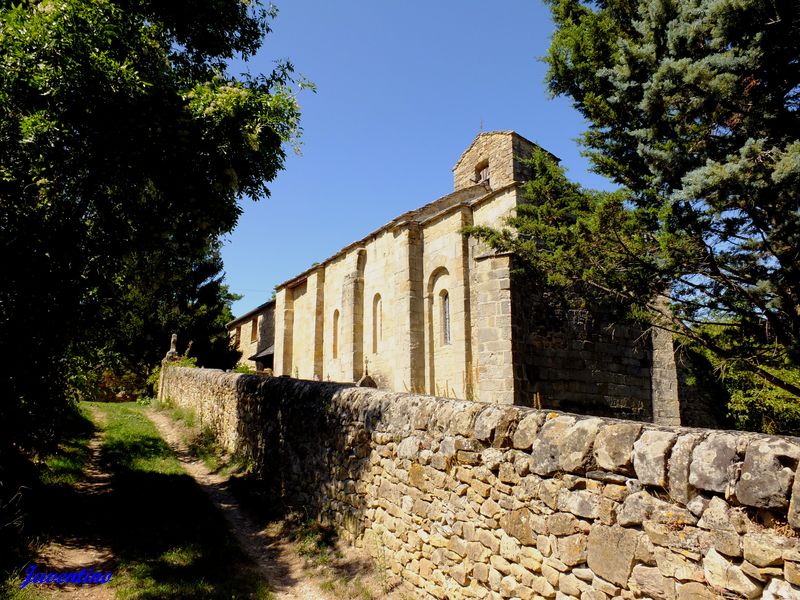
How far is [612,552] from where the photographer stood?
311 cm

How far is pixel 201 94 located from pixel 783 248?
8090 mm

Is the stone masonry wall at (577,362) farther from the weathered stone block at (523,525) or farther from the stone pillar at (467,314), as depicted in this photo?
the weathered stone block at (523,525)

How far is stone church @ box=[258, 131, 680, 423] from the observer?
11.1 metres

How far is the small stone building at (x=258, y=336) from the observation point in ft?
97.7

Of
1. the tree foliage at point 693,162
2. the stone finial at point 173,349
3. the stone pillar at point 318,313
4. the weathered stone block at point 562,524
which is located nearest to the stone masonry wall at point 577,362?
the tree foliage at point 693,162

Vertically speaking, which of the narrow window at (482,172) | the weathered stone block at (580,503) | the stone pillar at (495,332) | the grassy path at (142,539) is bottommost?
the grassy path at (142,539)

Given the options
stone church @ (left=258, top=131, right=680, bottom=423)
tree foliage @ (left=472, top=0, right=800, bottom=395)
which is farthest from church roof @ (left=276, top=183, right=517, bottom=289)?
tree foliage @ (left=472, top=0, right=800, bottom=395)

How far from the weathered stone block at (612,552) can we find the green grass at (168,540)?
3692 mm

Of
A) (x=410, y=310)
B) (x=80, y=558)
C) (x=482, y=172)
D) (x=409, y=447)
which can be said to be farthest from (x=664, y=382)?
(x=80, y=558)

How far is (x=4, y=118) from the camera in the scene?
543cm

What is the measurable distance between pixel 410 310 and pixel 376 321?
11.3 ft

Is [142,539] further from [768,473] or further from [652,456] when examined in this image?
[768,473]

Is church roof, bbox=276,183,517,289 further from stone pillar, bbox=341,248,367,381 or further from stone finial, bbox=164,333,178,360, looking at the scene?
stone finial, bbox=164,333,178,360

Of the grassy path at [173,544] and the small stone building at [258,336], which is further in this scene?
the small stone building at [258,336]
